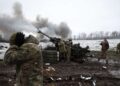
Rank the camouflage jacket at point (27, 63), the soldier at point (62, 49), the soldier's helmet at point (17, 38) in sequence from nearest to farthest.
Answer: the camouflage jacket at point (27, 63)
the soldier's helmet at point (17, 38)
the soldier at point (62, 49)

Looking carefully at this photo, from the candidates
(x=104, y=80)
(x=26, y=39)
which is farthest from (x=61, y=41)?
(x=26, y=39)

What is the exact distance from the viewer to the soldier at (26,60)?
14.8ft

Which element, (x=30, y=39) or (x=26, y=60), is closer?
(x=26, y=60)

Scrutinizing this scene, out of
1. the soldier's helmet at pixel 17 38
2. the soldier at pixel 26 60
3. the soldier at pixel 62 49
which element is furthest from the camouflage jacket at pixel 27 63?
the soldier at pixel 62 49

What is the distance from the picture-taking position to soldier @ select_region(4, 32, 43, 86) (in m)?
4.50

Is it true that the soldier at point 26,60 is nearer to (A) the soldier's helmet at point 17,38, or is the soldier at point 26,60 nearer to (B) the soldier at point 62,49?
(A) the soldier's helmet at point 17,38

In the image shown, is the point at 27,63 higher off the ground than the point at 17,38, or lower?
lower

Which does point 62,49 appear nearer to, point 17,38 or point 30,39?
point 30,39

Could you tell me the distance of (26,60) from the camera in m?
4.58

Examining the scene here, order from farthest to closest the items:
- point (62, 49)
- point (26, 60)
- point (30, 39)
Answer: point (62, 49) → point (30, 39) → point (26, 60)

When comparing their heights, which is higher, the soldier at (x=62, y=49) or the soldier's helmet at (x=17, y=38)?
the soldier's helmet at (x=17, y=38)

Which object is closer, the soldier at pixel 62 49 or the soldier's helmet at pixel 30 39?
the soldier's helmet at pixel 30 39

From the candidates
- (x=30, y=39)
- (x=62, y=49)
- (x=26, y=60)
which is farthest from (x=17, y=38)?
(x=62, y=49)

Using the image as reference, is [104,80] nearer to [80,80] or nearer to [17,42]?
[80,80]
